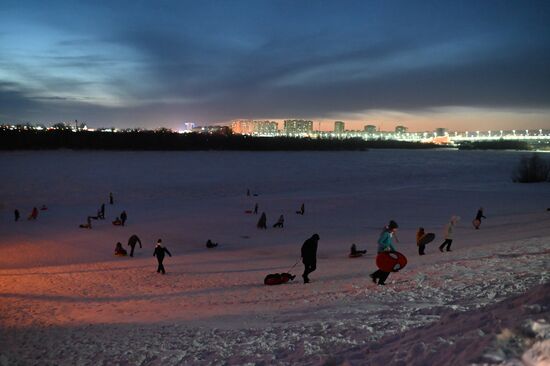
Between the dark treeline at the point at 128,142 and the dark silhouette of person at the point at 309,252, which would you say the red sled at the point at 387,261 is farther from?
the dark treeline at the point at 128,142

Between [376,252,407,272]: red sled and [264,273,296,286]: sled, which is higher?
[376,252,407,272]: red sled

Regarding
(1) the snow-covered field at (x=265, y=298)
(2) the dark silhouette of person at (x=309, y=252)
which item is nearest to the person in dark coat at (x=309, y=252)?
(2) the dark silhouette of person at (x=309, y=252)

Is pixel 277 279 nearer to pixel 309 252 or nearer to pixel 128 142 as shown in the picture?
pixel 309 252

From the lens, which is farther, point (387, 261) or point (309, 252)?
point (309, 252)

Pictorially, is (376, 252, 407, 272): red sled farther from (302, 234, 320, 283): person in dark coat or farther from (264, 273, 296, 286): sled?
(264, 273, 296, 286): sled

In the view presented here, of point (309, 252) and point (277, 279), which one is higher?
point (309, 252)

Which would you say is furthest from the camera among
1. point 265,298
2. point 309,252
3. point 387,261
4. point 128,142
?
point 128,142

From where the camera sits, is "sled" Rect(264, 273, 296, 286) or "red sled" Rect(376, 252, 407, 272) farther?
"sled" Rect(264, 273, 296, 286)

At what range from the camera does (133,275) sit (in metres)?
14.3

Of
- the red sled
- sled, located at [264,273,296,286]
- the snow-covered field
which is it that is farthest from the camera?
sled, located at [264,273,296,286]

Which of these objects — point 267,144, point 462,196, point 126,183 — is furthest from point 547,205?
point 267,144

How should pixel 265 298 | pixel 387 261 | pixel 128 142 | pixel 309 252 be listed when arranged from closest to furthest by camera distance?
pixel 387 261
pixel 265 298
pixel 309 252
pixel 128 142

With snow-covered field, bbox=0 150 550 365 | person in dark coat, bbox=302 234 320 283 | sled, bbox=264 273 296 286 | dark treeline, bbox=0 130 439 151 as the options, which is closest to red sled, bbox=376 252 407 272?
snow-covered field, bbox=0 150 550 365

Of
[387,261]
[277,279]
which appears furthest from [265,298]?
[387,261]
